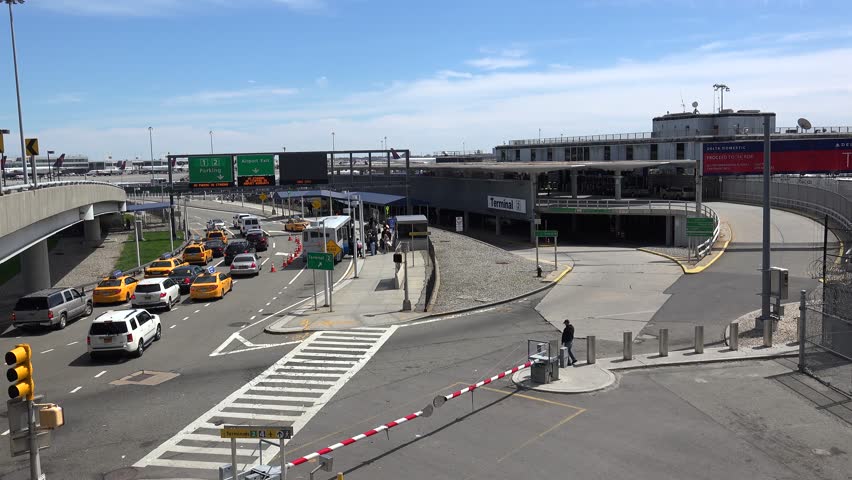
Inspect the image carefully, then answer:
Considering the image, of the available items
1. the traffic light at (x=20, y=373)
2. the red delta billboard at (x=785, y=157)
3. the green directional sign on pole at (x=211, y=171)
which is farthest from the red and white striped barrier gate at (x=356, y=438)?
the green directional sign on pole at (x=211, y=171)

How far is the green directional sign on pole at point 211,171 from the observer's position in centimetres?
6038

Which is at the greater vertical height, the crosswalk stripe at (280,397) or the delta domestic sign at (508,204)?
the delta domestic sign at (508,204)

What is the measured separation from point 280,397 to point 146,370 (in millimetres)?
5556

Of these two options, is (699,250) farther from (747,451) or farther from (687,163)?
(747,451)

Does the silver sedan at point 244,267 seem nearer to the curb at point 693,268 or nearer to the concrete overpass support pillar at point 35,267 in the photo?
the concrete overpass support pillar at point 35,267

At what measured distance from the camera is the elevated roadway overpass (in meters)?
27.3

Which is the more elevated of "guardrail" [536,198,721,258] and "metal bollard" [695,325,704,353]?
"guardrail" [536,198,721,258]

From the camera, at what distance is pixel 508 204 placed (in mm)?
62594

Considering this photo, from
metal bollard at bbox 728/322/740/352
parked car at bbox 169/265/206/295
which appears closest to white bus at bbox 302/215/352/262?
parked car at bbox 169/265/206/295

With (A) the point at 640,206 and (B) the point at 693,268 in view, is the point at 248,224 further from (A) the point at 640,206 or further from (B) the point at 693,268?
(B) the point at 693,268

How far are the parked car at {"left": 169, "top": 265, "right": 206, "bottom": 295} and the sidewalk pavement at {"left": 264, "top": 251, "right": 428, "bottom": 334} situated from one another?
6773 mm

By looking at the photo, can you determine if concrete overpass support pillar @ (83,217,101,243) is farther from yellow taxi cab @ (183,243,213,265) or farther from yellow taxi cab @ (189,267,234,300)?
yellow taxi cab @ (189,267,234,300)

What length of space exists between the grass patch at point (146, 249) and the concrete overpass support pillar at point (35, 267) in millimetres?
9701

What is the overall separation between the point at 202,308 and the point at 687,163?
40568mm
